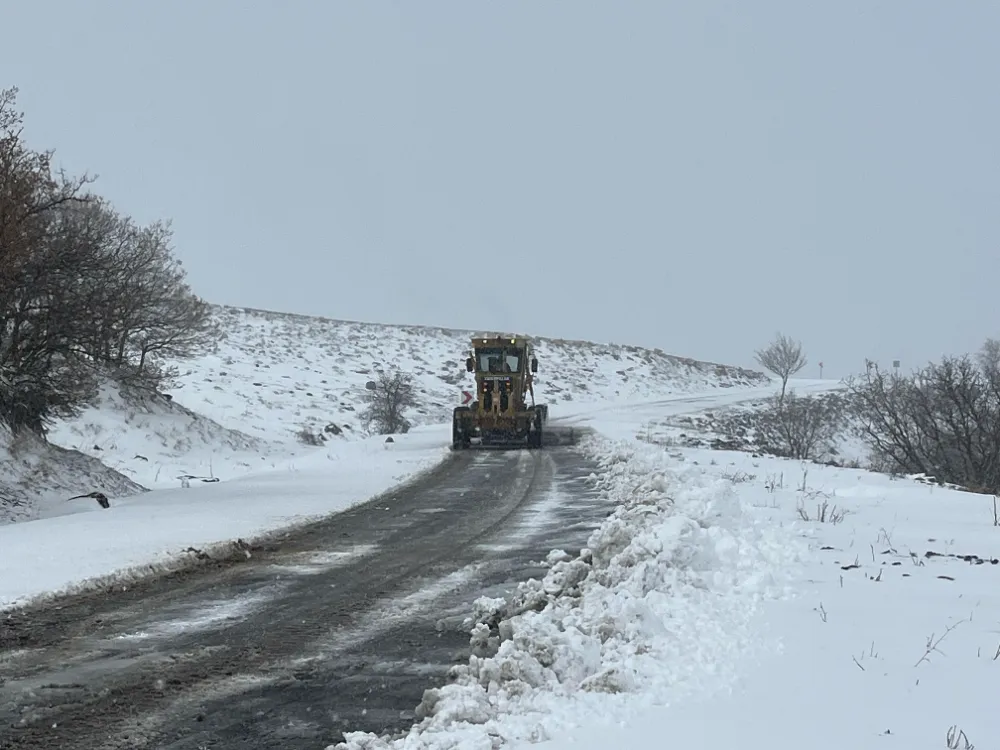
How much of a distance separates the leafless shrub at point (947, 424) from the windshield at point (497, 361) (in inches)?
413

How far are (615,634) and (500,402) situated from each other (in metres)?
22.5

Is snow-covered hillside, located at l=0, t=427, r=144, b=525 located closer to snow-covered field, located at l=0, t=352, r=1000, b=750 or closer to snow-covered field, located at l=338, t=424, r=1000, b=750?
snow-covered field, located at l=0, t=352, r=1000, b=750

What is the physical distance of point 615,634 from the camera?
5344 mm

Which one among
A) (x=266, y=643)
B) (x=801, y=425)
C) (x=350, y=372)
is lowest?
(x=266, y=643)

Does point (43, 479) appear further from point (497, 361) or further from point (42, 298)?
point (497, 361)

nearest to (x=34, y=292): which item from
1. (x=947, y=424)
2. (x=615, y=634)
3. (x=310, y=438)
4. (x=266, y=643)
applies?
(x=266, y=643)

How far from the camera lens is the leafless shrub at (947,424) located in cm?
2286

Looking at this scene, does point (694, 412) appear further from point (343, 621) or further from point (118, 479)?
point (343, 621)

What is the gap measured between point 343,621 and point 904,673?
12.9ft

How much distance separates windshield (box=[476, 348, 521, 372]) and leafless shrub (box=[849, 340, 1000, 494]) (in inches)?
413

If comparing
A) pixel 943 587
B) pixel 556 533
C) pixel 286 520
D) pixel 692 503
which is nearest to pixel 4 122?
pixel 286 520

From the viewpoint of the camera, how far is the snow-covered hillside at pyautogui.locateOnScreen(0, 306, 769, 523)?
24047 millimetres

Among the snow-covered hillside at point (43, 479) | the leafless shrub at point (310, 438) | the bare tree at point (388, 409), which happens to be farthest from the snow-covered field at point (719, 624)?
the bare tree at point (388, 409)

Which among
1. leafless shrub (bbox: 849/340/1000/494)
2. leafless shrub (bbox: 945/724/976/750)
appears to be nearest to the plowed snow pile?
leafless shrub (bbox: 945/724/976/750)
